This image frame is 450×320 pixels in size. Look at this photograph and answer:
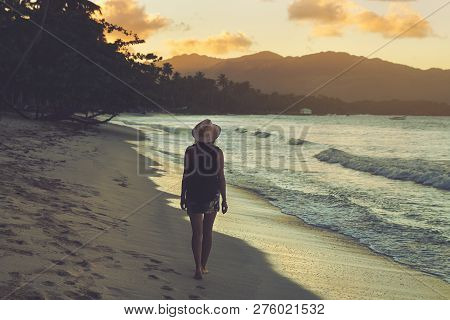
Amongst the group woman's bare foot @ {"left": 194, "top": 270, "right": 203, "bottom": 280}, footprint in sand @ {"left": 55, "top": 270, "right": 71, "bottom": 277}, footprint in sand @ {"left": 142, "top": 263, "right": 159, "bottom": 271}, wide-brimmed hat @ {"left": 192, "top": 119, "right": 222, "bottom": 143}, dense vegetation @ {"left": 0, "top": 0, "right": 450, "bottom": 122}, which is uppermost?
dense vegetation @ {"left": 0, "top": 0, "right": 450, "bottom": 122}

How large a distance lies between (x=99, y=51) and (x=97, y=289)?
90.7 ft

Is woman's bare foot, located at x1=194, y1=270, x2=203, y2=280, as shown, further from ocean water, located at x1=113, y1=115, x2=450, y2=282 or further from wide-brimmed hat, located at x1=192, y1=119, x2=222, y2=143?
ocean water, located at x1=113, y1=115, x2=450, y2=282

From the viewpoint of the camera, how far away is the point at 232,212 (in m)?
9.74

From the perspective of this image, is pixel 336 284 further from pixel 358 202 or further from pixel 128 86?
pixel 128 86

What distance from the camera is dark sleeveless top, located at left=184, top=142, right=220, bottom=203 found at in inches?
204

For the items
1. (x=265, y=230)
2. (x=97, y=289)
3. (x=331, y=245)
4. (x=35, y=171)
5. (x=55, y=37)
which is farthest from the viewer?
(x=55, y=37)

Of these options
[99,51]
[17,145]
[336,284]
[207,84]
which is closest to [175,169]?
[17,145]

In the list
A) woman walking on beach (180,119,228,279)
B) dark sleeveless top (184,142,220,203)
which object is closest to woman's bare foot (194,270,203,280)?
woman walking on beach (180,119,228,279)

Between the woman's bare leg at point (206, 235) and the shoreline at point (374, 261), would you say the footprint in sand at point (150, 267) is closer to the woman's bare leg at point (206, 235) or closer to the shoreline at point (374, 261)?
the woman's bare leg at point (206, 235)

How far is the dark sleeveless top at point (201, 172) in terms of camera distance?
5.19m

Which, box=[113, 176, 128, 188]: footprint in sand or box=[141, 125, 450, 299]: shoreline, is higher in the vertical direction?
box=[113, 176, 128, 188]: footprint in sand

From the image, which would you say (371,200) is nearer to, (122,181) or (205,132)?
(122,181)

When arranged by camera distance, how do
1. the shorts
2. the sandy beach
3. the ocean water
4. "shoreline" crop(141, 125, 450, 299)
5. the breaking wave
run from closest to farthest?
the sandy beach
the shorts
"shoreline" crop(141, 125, 450, 299)
the ocean water
the breaking wave

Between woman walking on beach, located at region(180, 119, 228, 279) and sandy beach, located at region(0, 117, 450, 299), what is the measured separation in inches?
20.7
